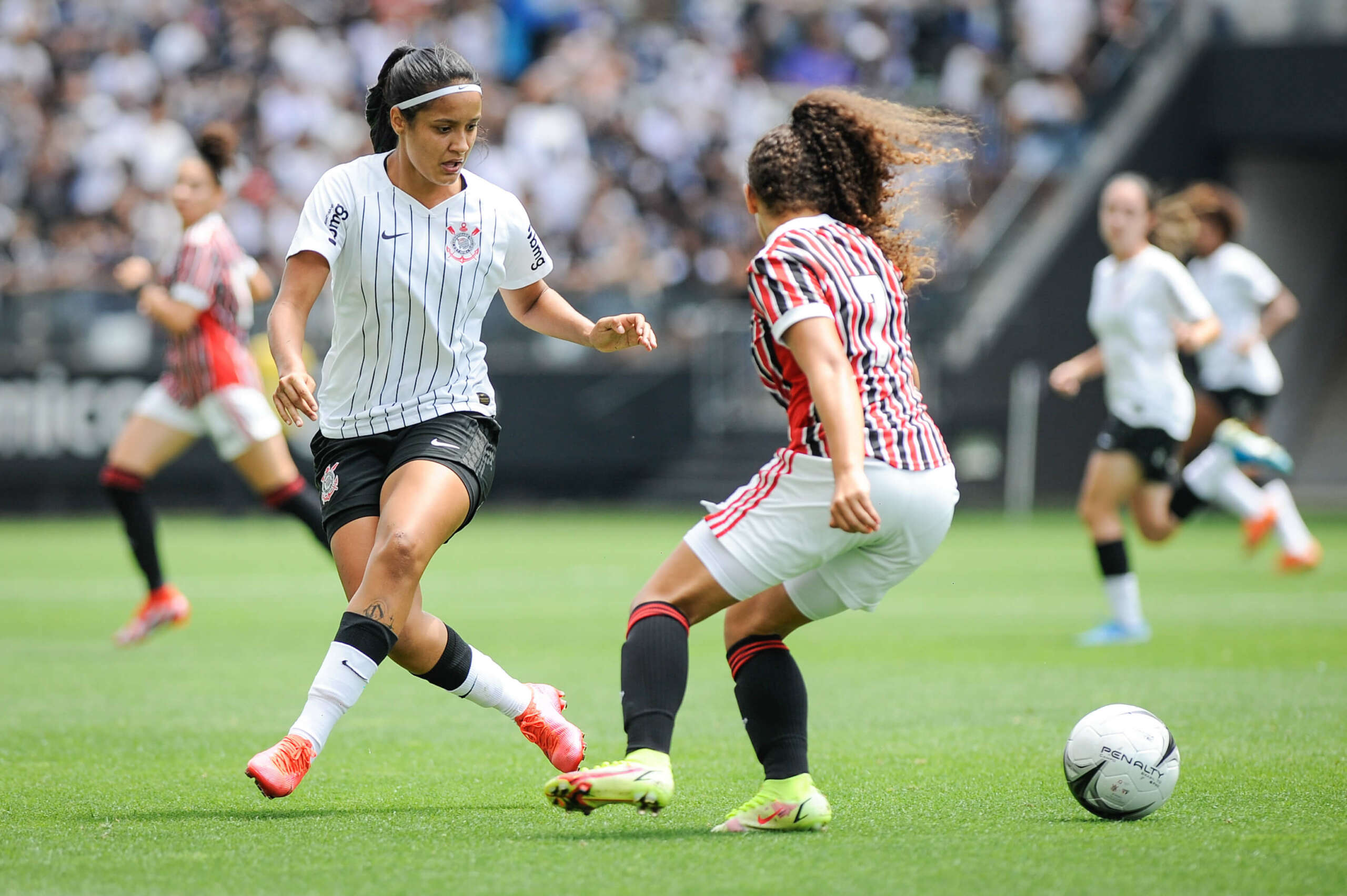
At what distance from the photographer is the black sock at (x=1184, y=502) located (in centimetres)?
1142

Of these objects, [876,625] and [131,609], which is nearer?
[876,625]

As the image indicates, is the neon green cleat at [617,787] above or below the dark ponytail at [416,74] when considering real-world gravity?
below

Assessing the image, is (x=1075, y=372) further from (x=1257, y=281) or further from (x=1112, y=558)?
(x=1257, y=281)

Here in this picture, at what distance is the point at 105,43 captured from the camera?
74.4 feet

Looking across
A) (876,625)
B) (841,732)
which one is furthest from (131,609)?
(841,732)

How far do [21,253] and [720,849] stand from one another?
1884cm

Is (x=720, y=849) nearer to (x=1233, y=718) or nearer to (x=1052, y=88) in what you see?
(x=1233, y=718)

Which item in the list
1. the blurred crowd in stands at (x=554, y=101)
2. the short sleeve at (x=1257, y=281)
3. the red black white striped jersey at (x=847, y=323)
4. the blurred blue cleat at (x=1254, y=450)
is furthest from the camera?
the blurred crowd in stands at (x=554, y=101)

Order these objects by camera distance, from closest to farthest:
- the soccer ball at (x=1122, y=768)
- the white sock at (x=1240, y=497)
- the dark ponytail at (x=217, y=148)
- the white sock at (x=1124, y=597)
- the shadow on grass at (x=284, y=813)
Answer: the soccer ball at (x=1122, y=768)
the shadow on grass at (x=284, y=813)
the dark ponytail at (x=217, y=148)
the white sock at (x=1124, y=597)
the white sock at (x=1240, y=497)

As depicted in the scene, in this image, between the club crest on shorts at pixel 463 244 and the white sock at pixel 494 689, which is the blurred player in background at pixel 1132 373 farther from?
the club crest on shorts at pixel 463 244

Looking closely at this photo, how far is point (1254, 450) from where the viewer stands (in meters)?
12.1

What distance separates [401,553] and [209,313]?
5.23 m

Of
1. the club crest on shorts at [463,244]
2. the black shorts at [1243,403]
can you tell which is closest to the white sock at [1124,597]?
the black shorts at [1243,403]

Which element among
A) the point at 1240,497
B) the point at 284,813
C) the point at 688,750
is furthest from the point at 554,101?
the point at 284,813
